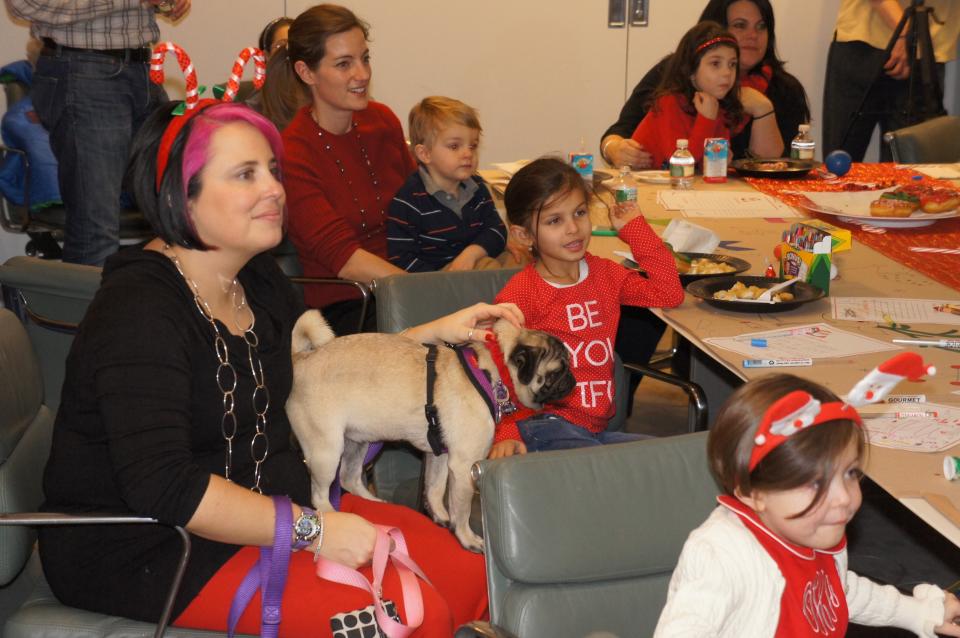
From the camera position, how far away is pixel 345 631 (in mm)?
1708

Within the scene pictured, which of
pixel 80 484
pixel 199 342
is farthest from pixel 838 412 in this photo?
pixel 80 484

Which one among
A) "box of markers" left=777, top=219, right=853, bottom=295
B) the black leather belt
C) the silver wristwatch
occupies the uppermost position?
the black leather belt

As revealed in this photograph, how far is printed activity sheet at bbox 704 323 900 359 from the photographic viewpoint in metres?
2.17

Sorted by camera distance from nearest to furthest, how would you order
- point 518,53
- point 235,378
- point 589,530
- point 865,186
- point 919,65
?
point 589,530
point 235,378
point 865,186
point 919,65
point 518,53

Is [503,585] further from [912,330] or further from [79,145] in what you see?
[79,145]

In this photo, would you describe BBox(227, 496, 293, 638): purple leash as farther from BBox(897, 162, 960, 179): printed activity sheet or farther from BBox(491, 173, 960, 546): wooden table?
BBox(897, 162, 960, 179): printed activity sheet

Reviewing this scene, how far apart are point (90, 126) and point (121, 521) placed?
2.56m

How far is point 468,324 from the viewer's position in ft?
7.48

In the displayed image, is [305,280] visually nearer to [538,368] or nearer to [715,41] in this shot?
[538,368]

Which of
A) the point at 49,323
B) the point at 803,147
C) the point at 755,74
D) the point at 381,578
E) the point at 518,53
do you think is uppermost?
the point at 518,53

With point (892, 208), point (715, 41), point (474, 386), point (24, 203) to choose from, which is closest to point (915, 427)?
point (474, 386)

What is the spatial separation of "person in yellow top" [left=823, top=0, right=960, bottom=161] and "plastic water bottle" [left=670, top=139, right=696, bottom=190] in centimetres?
196

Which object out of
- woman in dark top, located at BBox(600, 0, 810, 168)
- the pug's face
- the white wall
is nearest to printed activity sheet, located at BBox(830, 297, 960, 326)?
the pug's face

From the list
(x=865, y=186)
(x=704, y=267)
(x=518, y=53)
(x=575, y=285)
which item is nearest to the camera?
(x=575, y=285)
